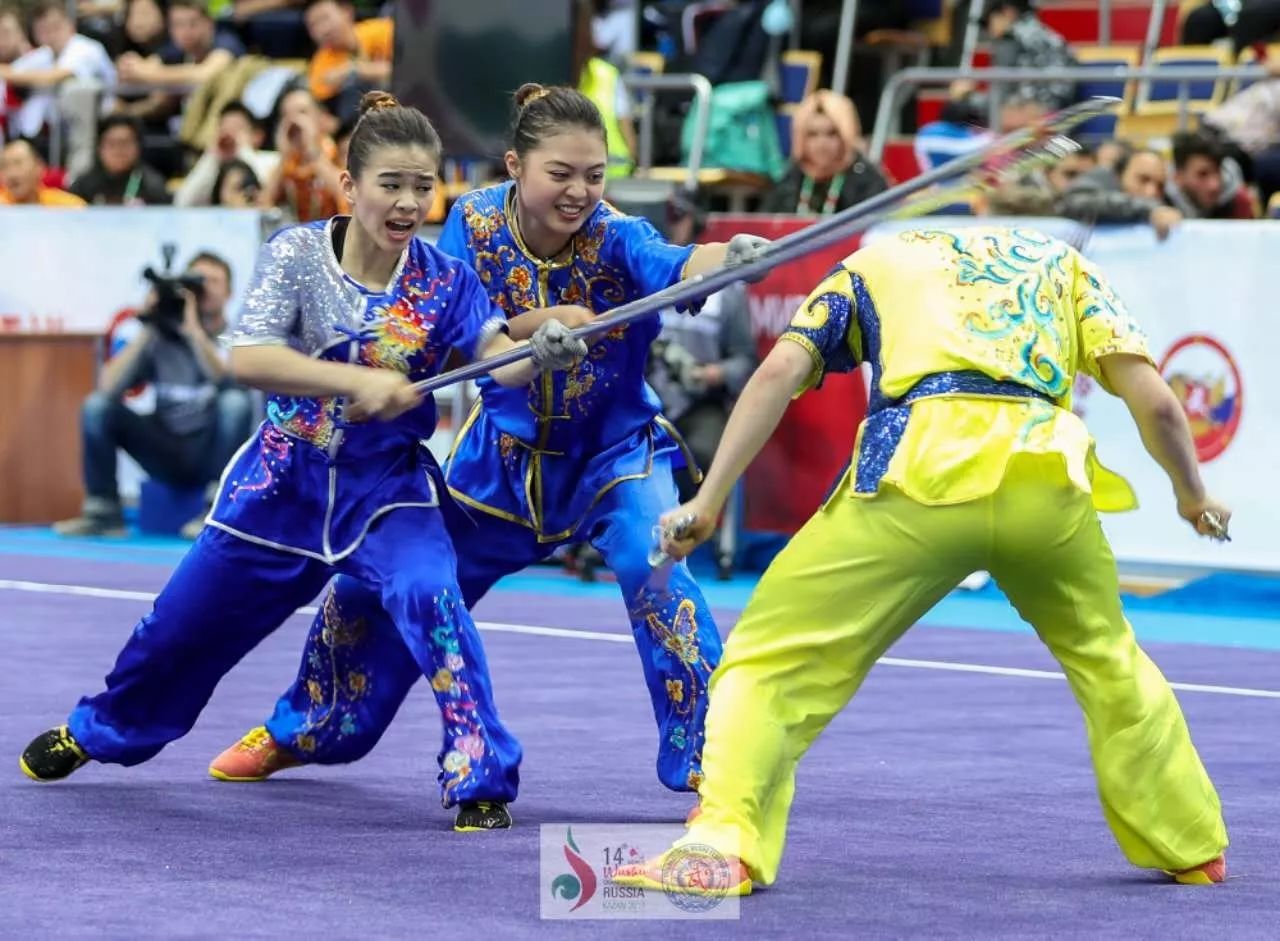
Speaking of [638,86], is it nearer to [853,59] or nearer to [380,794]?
[853,59]

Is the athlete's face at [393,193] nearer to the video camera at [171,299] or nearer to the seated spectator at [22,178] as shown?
the video camera at [171,299]

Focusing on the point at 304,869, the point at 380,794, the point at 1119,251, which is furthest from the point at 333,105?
the point at 304,869

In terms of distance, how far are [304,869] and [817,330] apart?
1.49 meters

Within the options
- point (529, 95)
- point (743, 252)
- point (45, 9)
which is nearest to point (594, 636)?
point (529, 95)

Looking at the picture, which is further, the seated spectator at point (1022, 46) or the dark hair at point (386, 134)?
the seated spectator at point (1022, 46)

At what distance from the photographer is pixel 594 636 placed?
30.9 ft

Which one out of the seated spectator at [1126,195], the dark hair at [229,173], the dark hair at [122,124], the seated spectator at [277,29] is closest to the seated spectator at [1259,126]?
the seated spectator at [1126,195]

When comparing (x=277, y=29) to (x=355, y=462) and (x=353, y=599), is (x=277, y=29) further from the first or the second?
(x=355, y=462)

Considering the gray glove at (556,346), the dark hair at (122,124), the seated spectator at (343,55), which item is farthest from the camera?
the seated spectator at (343,55)

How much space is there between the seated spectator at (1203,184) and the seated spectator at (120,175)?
20.3 ft

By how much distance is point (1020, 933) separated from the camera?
173 inches

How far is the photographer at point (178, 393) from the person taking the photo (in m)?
12.5

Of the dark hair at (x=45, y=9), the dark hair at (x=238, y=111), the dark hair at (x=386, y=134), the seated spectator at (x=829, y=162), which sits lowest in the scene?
the dark hair at (x=238, y=111)

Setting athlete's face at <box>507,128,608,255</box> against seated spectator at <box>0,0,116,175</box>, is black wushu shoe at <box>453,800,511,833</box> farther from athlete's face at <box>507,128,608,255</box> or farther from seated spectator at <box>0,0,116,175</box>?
seated spectator at <box>0,0,116,175</box>
